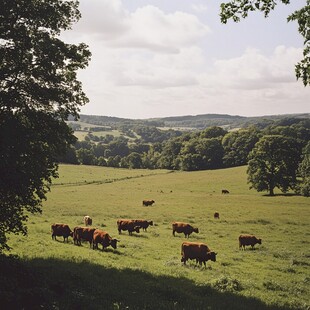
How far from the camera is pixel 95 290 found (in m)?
13.2

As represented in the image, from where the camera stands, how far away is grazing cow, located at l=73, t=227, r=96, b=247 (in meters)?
24.0

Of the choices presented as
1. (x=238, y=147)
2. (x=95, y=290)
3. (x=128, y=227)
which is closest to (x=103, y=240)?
(x=128, y=227)

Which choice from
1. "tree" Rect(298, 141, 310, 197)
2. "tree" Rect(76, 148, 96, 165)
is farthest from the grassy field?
"tree" Rect(76, 148, 96, 165)

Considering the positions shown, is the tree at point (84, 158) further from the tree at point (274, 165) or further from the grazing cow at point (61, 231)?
the grazing cow at point (61, 231)

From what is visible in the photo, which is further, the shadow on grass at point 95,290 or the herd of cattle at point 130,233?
the herd of cattle at point 130,233

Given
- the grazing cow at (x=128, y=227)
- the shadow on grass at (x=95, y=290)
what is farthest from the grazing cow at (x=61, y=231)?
the shadow on grass at (x=95, y=290)

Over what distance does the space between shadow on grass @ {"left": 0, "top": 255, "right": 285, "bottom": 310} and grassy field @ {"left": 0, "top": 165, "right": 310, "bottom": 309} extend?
0.11 feet

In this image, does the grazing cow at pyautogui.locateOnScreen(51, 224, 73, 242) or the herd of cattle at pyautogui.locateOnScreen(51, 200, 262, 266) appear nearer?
the herd of cattle at pyautogui.locateOnScreen(51, 200, 262, 266)

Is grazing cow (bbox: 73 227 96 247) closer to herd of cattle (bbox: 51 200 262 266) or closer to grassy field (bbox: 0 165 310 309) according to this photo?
herd of cattle (bbox: 51 200 262 266)

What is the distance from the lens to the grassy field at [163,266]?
12.4 metres

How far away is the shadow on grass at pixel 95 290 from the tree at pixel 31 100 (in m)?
2.34

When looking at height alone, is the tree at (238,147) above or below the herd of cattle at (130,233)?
above

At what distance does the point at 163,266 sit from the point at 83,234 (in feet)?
24.4

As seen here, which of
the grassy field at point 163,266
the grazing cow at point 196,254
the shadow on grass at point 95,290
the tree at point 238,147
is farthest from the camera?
the tree at point 238,147
